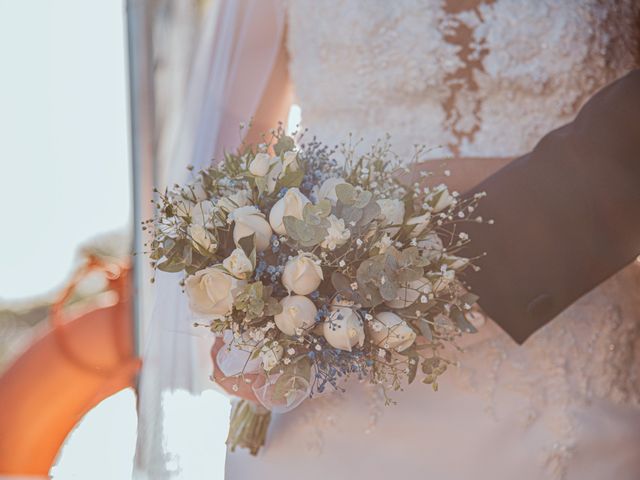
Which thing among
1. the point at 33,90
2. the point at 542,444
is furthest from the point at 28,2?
the point at 542,444

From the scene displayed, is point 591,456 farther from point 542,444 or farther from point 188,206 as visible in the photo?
point 188,206

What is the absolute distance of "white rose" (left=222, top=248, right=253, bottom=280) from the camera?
0.76 m

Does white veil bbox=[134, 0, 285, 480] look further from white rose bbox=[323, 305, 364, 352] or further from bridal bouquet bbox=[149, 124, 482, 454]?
white rose bbox=[323, 305, 364, 352]

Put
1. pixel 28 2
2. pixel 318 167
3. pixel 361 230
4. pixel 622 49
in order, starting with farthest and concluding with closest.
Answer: pixel 28 2
pixel 622 49
pixel 318 167
pixel 361 230

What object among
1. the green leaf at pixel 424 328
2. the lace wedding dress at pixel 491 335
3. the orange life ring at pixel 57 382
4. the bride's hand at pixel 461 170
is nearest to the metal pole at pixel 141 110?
the orange life ring at pixel 57 382

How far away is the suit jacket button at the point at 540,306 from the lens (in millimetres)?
988

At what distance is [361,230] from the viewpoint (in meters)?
0.81

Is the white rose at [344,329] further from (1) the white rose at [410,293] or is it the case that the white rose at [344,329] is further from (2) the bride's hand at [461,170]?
(2) the bride's hand at [461,170]

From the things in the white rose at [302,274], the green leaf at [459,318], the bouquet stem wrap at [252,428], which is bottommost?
the bouquet stem wrap at [252,428]

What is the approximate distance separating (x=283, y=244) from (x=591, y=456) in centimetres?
64

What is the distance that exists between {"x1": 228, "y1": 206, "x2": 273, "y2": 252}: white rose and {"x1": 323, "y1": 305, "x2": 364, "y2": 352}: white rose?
121 millimetres

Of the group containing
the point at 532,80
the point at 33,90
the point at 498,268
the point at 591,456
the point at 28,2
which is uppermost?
the point at 28,2

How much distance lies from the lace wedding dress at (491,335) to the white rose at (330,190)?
39 cm

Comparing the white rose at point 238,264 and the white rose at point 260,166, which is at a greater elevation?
the white rose at point 260,166
